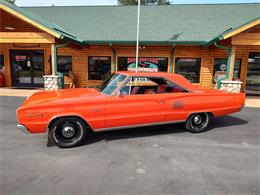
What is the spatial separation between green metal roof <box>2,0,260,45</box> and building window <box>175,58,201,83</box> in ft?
4.58

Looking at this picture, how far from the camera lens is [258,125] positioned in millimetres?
5695

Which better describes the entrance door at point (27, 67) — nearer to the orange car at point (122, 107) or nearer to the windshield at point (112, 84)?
the orange car at point (122, 107)

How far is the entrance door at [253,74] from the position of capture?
37.8 ft

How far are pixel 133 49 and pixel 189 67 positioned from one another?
375 centimetres

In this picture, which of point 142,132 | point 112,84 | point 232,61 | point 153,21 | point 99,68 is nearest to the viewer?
point 112,84

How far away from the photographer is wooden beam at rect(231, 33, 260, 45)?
8.31 m

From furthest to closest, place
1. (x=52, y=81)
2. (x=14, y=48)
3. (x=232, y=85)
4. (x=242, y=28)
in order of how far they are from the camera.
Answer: (x=14, y=48)
(x=52, y=81)
(x=232, y=85)
(x=242, y=28)

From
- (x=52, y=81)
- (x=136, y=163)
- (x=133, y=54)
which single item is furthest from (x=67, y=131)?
(x=133, y=54)

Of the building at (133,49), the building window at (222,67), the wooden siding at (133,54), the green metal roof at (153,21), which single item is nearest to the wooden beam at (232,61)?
the building at (133,49)

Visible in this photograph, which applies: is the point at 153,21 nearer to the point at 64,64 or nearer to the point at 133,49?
the point at 133,49

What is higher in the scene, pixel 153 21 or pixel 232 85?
pixel 153 21

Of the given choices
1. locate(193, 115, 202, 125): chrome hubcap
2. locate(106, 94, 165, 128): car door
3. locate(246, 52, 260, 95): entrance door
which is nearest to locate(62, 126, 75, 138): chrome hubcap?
locate(106, 94, 165, 128): car door

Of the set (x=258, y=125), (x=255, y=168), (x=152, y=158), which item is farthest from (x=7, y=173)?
(x=258, y=125)

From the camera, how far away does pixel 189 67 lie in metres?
12.0
